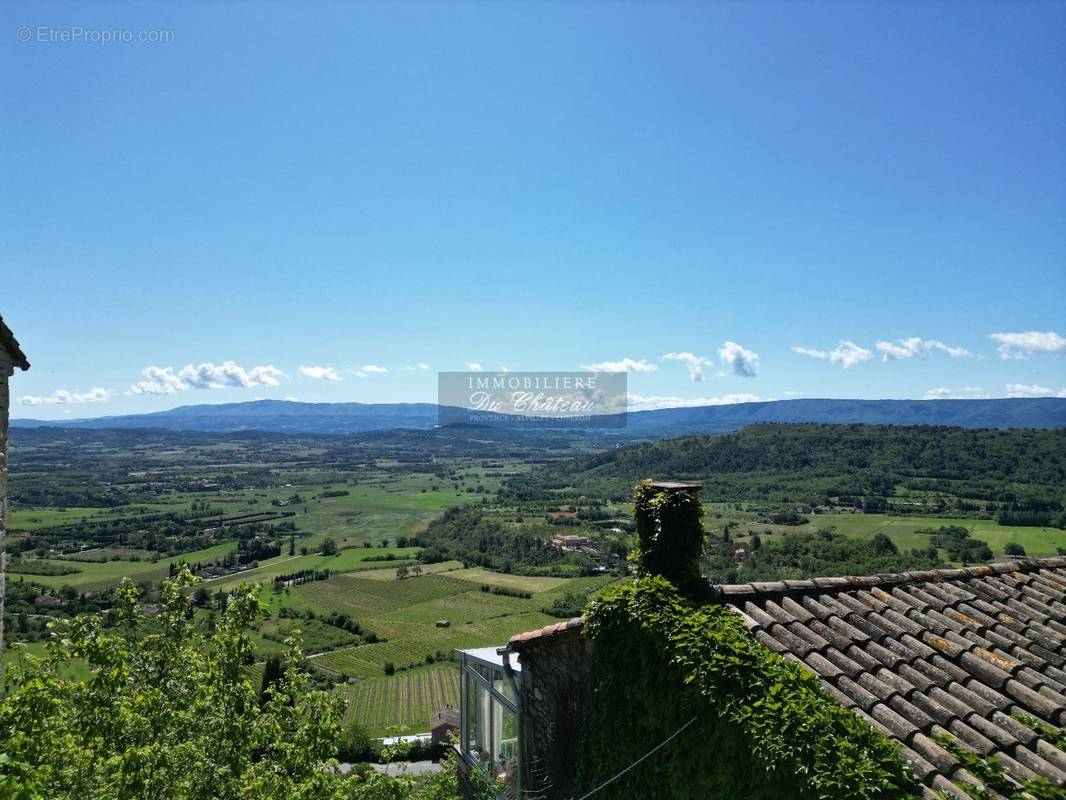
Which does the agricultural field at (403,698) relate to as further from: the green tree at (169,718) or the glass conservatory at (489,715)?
the green tree at (169,718)

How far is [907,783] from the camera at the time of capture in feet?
12.3

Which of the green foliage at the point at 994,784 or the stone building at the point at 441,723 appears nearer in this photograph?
the green foliage at the point at 994,784

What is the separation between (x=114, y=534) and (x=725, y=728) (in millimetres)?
132428

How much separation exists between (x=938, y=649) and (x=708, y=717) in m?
2.31

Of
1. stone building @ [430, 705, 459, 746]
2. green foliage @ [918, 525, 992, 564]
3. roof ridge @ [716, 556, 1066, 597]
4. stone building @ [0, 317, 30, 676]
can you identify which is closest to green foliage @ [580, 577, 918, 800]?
roof ridge @ [716, 556, 1066, 597]

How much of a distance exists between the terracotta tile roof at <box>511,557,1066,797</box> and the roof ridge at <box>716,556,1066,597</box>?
14mm

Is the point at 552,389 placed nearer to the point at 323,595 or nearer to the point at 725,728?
the point at 323,595

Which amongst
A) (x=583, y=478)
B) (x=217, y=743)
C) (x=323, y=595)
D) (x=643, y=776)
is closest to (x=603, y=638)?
(x=643, y=776)

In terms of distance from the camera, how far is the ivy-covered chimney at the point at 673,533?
Answer: 639 centimetres

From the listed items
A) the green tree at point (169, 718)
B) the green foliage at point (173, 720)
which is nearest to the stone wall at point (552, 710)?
the green foliage at point (173, 720)

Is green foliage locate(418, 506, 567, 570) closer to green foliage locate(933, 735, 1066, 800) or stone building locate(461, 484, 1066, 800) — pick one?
stone building locate(461, 484, 1066, 800)

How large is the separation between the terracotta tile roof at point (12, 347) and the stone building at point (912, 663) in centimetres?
663

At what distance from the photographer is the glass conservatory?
347 inches

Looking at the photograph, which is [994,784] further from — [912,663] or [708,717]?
[708,717]
